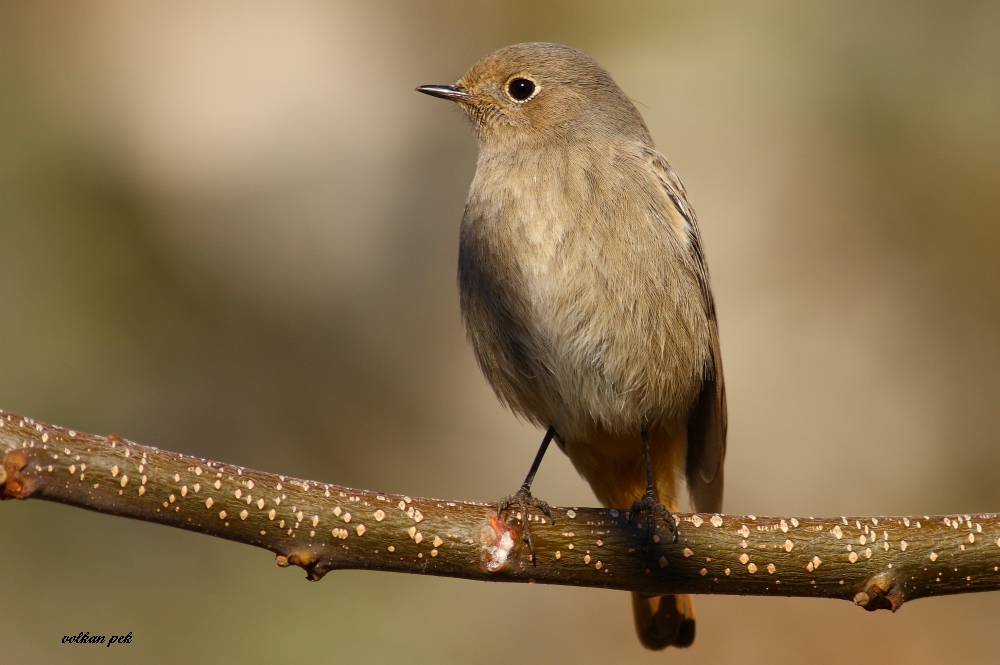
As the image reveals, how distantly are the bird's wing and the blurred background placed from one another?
2422mm

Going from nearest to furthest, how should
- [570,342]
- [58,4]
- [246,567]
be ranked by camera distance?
[570,342], [246,567], [58,4]

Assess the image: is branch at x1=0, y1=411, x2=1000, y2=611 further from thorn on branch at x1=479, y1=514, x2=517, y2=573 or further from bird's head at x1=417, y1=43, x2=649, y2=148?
bird's head at x1=417, y1=43, x2=649, y2=148

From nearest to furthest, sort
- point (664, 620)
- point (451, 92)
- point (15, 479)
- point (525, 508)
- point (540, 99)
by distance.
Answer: point (15, 479) < point (525, 508) < point (664, 620) < point (540, 99) < point (451, 92)

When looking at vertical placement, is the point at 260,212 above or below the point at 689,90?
below

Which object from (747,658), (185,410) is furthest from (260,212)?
(747,658)

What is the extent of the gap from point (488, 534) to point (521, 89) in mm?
2510

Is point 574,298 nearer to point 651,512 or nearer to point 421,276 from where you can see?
point 651,512

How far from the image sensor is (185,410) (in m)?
7.40

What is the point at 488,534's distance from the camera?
2932 mm

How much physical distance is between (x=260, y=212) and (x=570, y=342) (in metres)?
4.89

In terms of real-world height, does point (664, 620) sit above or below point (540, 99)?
below

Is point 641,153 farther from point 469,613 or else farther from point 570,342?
point 469,613

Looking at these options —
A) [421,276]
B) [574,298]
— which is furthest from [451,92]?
[421,276]

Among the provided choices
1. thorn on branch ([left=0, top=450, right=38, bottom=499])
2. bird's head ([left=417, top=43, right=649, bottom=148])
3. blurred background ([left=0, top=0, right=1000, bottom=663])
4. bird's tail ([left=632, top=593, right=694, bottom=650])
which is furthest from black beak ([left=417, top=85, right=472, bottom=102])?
blurred background ([left=0, top=0, right=1000, bottom=663])
